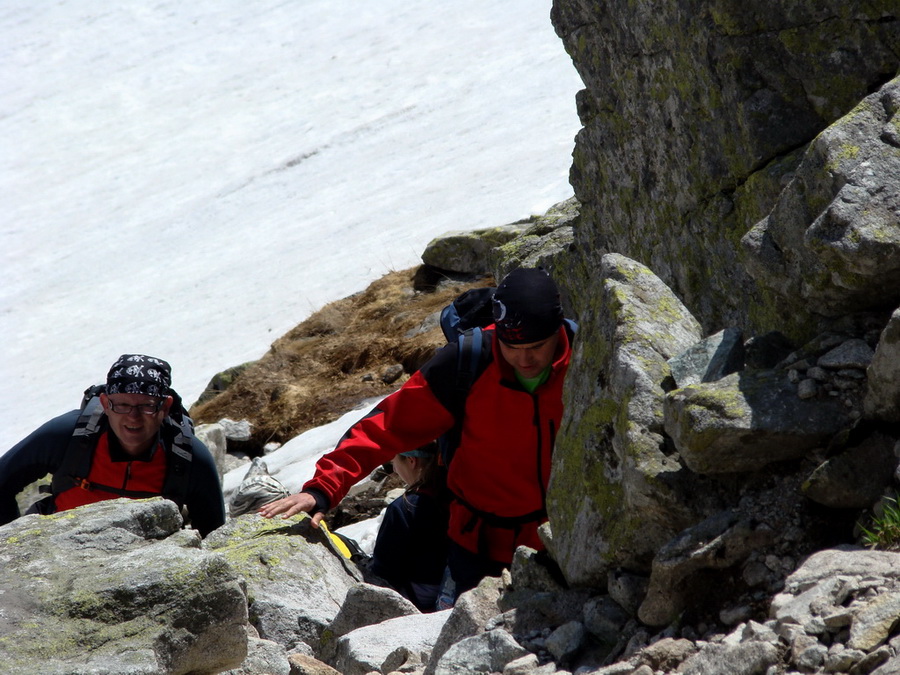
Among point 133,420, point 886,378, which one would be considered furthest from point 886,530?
point 133,420

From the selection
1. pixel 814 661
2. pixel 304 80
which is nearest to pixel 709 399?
pixel 814 661

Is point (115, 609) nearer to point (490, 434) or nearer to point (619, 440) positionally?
point (619, 440)

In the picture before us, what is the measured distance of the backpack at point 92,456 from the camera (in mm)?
8266

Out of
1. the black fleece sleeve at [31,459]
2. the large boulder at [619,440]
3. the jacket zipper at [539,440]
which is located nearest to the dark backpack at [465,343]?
the jacket zipper at [539,440]

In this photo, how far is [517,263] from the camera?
12555 mm

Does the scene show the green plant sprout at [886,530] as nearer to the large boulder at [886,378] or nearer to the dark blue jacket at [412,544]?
the large boulder at [886,378]

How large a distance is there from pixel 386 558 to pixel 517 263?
5.46 m

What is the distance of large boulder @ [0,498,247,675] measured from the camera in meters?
4.61

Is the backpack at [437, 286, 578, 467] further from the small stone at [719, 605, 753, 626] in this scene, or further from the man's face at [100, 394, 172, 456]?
the small stone at [719, 605, 753, 626]

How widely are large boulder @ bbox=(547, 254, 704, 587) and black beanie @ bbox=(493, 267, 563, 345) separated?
46 centimetres

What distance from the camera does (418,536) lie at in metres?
7.94

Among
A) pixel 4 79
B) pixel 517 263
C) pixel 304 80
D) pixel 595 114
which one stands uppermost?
pixel 4 79

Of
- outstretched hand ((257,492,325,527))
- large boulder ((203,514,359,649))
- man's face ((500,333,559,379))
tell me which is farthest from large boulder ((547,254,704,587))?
large boulder ((203,514,359,649))

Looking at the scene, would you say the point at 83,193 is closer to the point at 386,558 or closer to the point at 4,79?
the point at 4,79
